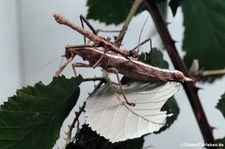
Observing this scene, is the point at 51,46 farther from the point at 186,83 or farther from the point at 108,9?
the point at 186,83

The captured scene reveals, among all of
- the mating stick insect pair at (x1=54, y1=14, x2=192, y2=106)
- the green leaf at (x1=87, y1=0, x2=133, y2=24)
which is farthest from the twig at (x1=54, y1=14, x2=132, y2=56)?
the green leaf at (x1=87, y1=0, x2=133, y2=24)

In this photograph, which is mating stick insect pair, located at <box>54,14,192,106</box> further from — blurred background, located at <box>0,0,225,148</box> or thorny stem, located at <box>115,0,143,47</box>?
blurred background, located at <box>0,0,225,148</box>

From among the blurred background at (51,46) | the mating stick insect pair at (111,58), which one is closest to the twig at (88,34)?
the mating stick insect pair at (111,58)

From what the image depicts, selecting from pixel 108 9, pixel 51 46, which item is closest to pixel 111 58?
pixel 108 9

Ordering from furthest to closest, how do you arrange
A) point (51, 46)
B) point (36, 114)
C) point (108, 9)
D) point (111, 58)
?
point (51, 46)
point (108, 9)
point (111, 58)
point (36, 114)

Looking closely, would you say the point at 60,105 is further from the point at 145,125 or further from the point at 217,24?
the point at 217,24
